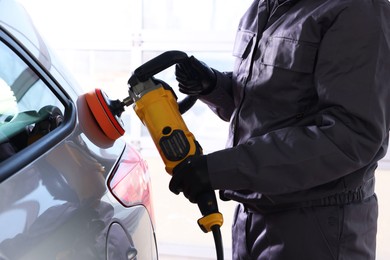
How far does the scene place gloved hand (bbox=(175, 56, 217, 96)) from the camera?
5.29ft

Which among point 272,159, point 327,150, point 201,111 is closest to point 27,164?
point 272,159

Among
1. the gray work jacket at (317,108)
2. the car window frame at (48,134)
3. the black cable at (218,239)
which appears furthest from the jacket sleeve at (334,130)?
the car window frame at (48,134)

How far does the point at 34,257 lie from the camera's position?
0.79 meters

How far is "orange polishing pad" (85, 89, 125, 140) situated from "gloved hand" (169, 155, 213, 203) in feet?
0.61

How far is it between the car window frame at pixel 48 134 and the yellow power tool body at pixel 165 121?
22 centimetres

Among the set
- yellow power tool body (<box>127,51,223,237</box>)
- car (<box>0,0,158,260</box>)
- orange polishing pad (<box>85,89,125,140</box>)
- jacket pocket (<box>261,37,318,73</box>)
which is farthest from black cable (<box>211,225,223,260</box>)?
jacket pocket (<box>261,37,318,73</box>)

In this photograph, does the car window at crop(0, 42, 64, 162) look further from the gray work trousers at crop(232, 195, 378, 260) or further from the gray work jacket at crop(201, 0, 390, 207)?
the gray work trousers at crop(232, 195, 378, 260)

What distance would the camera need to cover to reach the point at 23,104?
1100 millimetres

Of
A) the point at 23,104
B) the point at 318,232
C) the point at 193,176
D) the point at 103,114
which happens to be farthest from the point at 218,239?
the point at 23,104

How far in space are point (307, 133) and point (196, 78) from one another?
0.52m

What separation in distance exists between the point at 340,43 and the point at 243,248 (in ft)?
2.25

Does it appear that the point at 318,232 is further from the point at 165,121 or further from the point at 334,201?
the point at 165,121

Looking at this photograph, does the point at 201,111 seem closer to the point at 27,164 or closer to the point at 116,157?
the point at 116,157

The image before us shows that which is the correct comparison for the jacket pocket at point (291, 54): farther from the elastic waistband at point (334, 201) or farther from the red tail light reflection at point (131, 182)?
the red tail light reflection at point (131, 182)
